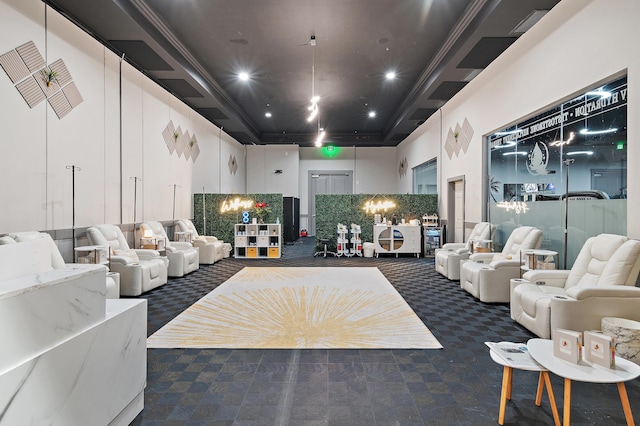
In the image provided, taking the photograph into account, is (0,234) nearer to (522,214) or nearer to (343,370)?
(343,370)

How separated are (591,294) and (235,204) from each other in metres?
8.56

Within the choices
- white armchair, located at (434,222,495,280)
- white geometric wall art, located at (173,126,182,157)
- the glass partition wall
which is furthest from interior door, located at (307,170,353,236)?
the glass partition wall

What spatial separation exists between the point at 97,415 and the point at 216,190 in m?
9.97

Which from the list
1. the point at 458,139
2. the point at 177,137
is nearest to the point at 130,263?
the point at 177,137

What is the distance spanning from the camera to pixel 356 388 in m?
2.78

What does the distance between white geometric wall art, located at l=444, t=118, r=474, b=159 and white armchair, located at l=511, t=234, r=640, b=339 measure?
452 cm

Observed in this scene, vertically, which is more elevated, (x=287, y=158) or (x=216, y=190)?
(x=287, y=158)

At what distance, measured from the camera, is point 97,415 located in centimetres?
195

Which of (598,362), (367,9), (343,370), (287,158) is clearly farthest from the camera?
(287,158)

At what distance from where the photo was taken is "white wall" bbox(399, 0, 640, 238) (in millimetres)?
3902

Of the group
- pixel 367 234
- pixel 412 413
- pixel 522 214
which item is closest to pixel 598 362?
pixel 412 413

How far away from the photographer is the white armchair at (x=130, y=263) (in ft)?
18.2

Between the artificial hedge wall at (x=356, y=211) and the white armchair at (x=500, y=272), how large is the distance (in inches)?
178

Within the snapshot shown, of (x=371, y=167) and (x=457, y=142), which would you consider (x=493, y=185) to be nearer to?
(x=457, y=142)
